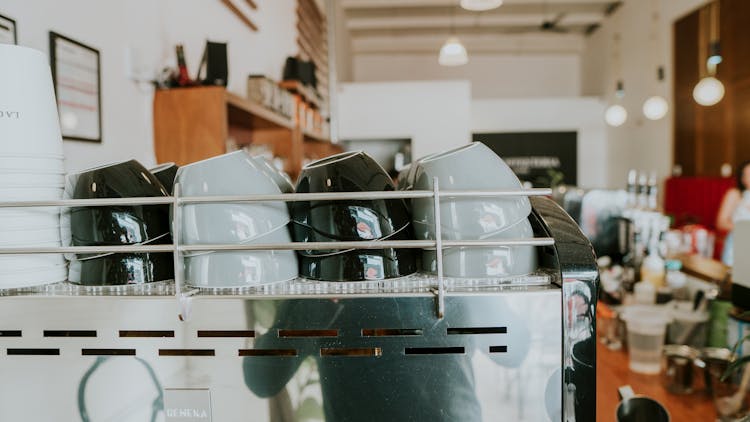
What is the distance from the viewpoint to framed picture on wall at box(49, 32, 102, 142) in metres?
1.34

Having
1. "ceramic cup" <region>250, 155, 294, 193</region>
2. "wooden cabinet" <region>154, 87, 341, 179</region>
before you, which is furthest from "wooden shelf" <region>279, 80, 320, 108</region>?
"ceramic cup" <region>250, 155, 294, 193</region>

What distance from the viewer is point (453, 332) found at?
22.4 inches

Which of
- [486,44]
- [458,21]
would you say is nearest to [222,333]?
[458,21]

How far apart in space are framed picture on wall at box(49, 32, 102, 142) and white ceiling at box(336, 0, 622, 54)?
5.94m

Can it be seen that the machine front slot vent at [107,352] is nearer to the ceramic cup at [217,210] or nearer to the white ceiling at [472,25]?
the ceramic cup at [217,210]

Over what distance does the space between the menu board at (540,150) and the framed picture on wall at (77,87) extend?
8291mm

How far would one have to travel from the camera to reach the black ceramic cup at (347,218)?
0.60m

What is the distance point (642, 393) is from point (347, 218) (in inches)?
44.0

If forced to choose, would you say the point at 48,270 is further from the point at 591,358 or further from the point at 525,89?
the point at 525,89

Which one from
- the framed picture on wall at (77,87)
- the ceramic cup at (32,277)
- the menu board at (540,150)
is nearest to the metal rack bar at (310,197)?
the ceramic cup at (32,277)

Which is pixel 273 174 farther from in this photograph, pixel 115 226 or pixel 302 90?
pixel 302 90

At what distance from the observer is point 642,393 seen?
1.31m

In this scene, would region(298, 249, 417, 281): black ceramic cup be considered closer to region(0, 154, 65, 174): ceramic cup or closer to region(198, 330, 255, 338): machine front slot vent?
region(198, 330, 255, 338): machine front slot vent

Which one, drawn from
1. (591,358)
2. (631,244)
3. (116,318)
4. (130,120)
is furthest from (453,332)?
(631,244)
